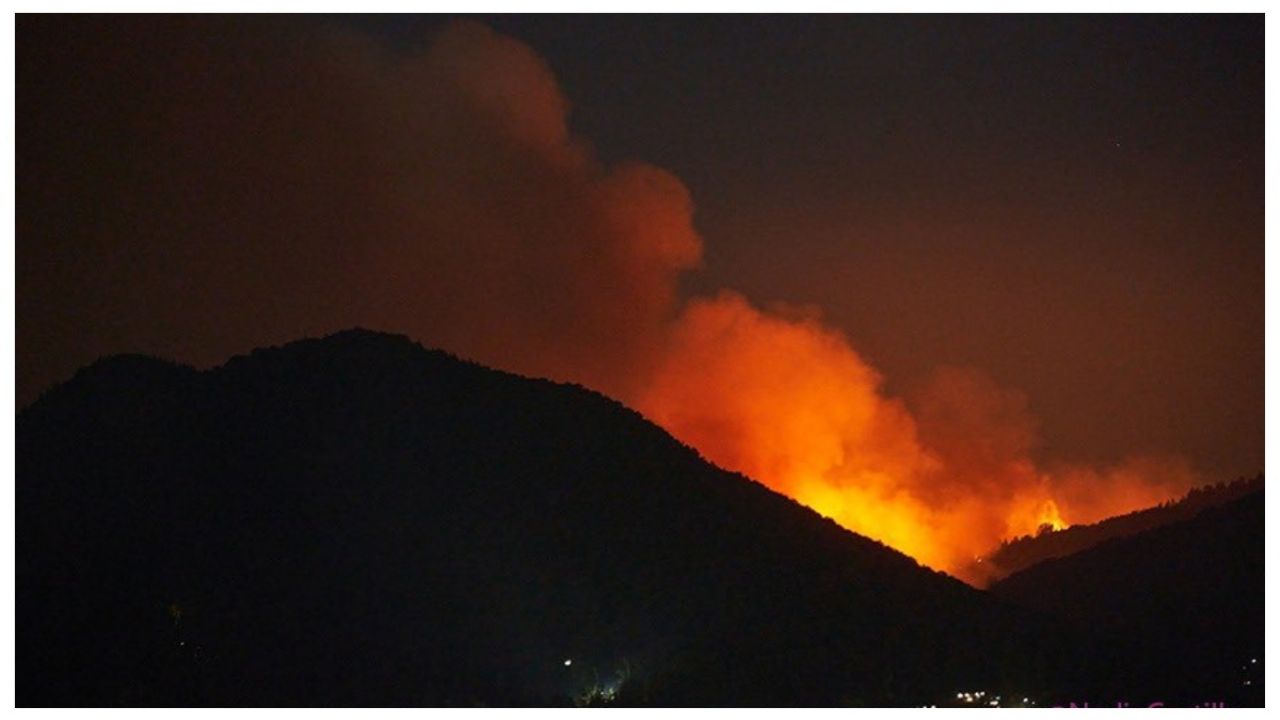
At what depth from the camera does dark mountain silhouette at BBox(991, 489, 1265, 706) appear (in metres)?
25.7

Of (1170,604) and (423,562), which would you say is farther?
(1170,604)

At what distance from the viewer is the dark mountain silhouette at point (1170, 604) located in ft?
84.3

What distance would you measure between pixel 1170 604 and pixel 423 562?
686 inches

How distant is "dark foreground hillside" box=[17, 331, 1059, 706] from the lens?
24000 millimetres

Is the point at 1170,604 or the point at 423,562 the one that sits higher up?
the point at 1170,604

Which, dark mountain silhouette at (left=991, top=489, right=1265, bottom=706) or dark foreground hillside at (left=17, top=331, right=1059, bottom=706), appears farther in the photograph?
dark mountain silhouette at (left=991, top=489, right=1265, bottom=706)

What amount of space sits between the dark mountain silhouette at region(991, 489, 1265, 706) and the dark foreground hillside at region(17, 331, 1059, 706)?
62.0 inches

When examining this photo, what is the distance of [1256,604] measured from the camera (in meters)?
30.9

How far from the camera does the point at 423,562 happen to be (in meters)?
26.7

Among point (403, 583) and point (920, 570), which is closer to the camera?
point (403, 583)

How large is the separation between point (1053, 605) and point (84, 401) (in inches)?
910

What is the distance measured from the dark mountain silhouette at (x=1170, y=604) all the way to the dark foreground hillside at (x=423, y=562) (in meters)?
1.57
